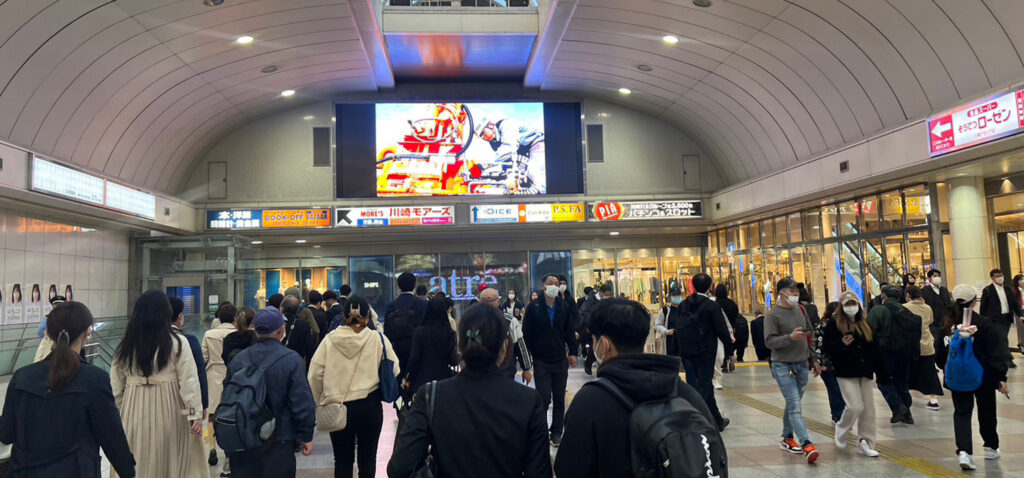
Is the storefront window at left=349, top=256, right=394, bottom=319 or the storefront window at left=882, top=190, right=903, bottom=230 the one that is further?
the storefront window at left=349, top=256, right=394, bottom=319

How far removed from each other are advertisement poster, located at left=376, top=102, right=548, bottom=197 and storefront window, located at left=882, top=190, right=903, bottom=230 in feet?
29.8

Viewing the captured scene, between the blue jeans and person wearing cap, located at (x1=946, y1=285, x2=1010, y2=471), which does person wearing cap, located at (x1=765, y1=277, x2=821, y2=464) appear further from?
person wearing cap, located at (x1=946, y1=285, x2=1010, y2=471)

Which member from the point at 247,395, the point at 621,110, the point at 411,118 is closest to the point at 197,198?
the point at 411,118

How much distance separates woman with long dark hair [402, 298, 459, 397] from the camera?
5688mm

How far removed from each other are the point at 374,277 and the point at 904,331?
1690 centimetres

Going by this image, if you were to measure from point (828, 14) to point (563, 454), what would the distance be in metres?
11.8

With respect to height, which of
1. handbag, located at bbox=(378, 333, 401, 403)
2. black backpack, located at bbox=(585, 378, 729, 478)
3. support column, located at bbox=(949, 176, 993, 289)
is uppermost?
support column, located at bbox=(949, 176, 993, 289)

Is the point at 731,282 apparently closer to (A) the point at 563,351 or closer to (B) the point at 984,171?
(B) the point at 984,171

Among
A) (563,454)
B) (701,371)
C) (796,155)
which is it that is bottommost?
(701,371)

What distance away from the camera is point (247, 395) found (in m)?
3.56

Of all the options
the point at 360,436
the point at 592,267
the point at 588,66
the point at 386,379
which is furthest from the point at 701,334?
the point at 592,267

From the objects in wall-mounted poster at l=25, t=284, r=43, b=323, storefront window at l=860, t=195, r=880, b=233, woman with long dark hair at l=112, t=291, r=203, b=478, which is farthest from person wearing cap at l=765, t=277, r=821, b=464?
wall-mounted poster at l=25, t=284, r=43, b=323

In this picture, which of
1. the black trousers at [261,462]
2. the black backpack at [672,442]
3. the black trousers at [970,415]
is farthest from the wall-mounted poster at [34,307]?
the black trousers at [970,415]

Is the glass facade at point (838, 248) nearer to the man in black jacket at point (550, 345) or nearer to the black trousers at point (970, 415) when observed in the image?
the black trousers at point (970, 415)
